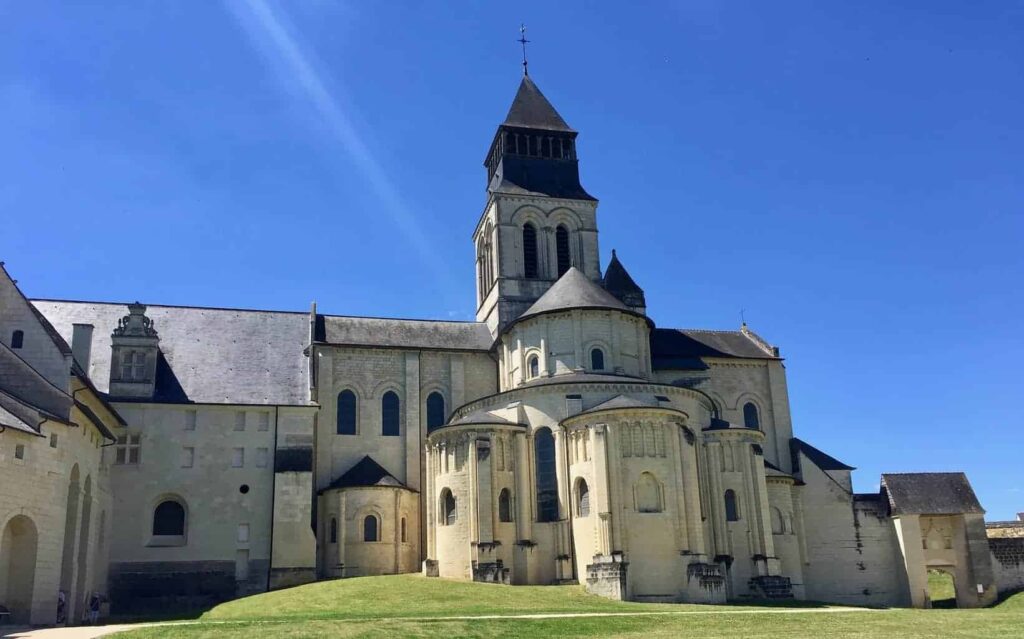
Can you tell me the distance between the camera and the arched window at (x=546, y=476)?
3988cm

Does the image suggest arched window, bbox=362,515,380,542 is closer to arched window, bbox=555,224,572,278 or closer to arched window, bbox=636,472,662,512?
arched window, bbox=636,472,662,512

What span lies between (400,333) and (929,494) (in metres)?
31.1

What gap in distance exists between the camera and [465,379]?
5031 cm

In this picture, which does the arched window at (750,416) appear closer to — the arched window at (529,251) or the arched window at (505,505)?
the arched window at (529,251)

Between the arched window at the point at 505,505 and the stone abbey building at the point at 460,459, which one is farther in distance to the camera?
the arched window at the point at 505,505

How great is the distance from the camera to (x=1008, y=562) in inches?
1885

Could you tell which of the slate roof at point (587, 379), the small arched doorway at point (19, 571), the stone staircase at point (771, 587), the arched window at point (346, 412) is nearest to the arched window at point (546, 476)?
the slate roof at point (587, 379)

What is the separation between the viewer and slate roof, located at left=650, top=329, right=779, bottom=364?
170 ft

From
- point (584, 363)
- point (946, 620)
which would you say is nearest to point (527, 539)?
point (584, 363)

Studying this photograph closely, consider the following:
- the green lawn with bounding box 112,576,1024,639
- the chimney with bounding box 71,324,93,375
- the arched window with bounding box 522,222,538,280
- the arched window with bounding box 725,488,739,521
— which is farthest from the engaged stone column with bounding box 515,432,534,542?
the chimney with bounding box 71,324,93,375

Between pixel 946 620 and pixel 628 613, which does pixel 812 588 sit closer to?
pixel 946 620

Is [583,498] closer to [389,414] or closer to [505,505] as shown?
[505,505]

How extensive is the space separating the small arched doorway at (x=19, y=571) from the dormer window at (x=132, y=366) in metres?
16.6

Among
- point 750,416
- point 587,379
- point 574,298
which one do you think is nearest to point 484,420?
point 587,379
